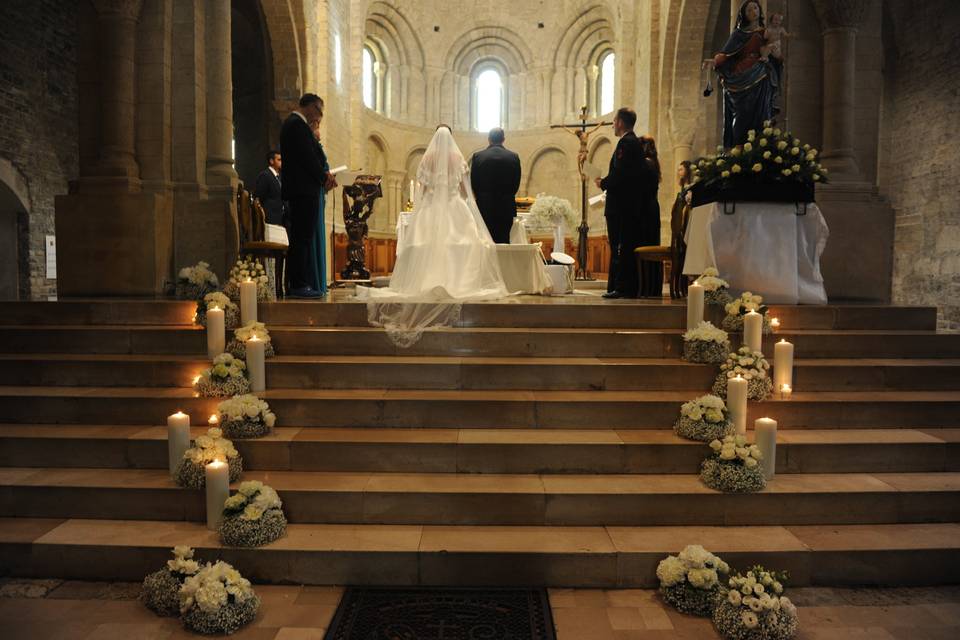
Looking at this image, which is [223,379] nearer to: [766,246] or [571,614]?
[571,614]

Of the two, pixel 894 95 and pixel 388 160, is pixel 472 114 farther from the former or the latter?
pixel 894 95

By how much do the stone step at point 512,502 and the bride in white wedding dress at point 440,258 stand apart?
185 centimetres

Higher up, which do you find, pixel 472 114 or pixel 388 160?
pixel 472 114

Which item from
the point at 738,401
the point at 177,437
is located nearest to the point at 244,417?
the point at 177,437

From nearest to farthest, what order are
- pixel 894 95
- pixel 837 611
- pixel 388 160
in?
1. pixel 837 611
2. pixel 894 95
3. pixel 388 160

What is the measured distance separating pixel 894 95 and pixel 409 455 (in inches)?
527

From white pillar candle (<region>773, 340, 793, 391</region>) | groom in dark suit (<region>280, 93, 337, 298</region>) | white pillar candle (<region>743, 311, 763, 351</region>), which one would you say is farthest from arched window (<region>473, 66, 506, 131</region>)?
white pillar candle (<region>773, 340, 793, 391</region>)

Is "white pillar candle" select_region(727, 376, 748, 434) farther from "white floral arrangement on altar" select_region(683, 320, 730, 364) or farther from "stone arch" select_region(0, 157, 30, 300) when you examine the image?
"stone arch" select_region(0, 157, 30, 300)

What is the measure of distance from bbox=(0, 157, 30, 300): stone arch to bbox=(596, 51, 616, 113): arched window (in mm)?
16678

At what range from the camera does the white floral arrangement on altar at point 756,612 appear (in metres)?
2.89

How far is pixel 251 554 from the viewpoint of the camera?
3455 millimetres

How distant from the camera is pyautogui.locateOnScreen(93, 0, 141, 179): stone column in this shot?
7082 mm

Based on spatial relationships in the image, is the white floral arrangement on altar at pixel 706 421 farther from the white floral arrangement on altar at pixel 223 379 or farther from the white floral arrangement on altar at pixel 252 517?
the white floral arrangement on altar at pixel 223 379

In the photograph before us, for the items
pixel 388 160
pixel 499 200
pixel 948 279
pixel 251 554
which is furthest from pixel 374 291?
pixel 388 160
